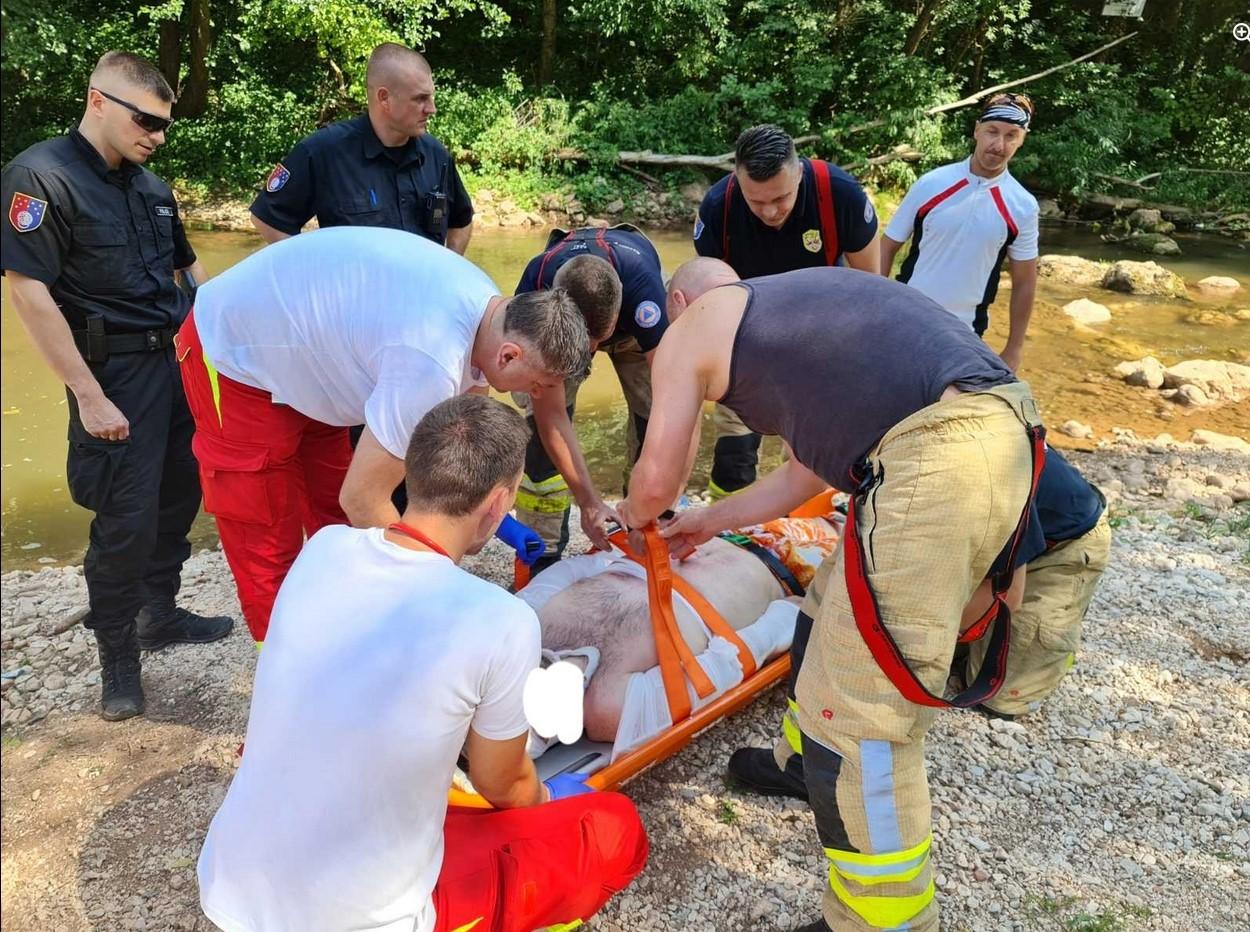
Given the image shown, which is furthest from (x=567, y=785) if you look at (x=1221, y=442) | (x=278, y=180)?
(x=1221, y=442)

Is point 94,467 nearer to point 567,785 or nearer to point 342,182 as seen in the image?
point 342,182

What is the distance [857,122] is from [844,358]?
16.2m

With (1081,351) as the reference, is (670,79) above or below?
above

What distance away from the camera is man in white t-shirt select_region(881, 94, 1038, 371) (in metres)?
4.52

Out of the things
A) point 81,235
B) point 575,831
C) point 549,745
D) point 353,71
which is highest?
point 353,71

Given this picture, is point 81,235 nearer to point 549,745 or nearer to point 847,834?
point 549,745

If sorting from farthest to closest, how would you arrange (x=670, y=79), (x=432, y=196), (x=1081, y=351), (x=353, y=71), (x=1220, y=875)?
1. (x=670, y=79)
2. (x=353, y=71)
3. (x=1081, y=351)
4. (x=432, y=196)
5. (x=1220, y=875)

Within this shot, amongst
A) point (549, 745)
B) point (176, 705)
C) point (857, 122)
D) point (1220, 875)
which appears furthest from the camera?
point (857, 122)

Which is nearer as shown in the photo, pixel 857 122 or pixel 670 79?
pixel 857 122

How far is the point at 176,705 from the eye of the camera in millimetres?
3371

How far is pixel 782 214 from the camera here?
3.88 meters

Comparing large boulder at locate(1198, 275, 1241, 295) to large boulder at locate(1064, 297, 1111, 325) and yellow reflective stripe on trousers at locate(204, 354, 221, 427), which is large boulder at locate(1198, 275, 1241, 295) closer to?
large boulder at locate(1064, 297, 1111, 325)

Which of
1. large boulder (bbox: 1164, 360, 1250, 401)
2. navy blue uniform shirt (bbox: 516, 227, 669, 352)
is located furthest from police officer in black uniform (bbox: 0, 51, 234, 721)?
large boulder (bbox: 1164, 360, 1250, 401)

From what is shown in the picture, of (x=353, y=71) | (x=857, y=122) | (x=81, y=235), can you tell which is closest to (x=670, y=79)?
(x=857, y=122)
